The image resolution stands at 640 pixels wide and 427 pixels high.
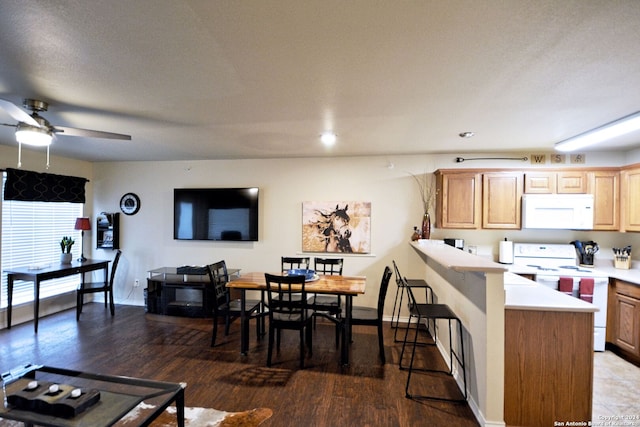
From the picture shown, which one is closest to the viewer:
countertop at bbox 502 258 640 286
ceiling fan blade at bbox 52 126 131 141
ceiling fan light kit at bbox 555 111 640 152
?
ceiling fan blade at bbox 52 126 131 141

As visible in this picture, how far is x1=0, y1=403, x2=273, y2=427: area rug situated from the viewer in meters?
2.15

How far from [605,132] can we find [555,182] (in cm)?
102

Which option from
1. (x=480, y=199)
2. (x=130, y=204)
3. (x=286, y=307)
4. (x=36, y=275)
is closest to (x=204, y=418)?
(x=286, y=307)

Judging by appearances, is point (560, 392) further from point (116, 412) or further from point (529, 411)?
point (116, 412)

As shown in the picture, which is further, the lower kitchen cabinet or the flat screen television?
the flat screen television

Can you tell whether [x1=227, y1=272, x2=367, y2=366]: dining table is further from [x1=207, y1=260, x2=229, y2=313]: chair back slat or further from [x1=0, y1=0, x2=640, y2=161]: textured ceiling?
[x1=0, y1=0, x2=640, y2=161]: textured ceiling

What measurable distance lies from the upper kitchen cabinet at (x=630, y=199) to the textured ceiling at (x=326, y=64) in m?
1.25

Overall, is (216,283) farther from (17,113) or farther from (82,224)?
(82,224)

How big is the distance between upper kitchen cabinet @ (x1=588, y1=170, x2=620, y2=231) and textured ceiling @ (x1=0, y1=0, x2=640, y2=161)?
115 centimetres

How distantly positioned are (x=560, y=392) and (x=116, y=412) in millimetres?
2892

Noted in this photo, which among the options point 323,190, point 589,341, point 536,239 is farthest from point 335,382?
point 536,239

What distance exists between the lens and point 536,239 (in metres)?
4.09

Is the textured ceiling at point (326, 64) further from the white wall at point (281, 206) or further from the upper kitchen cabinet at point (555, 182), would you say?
the white wall at point (281, 206)

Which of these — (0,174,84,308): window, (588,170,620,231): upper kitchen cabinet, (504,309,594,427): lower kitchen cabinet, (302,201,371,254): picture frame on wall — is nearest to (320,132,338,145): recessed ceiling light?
(302,201,371,254): picture frame on wall
